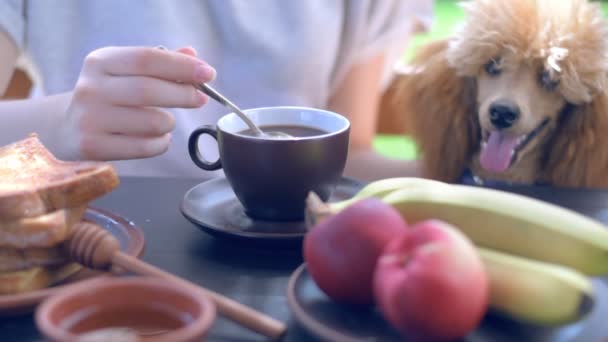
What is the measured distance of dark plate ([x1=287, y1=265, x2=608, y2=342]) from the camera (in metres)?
0.38

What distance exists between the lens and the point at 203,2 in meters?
0.99

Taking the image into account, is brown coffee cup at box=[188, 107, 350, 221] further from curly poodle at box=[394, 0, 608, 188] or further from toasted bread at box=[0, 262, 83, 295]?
curly poodle at box=[394, 0, 608, 188]

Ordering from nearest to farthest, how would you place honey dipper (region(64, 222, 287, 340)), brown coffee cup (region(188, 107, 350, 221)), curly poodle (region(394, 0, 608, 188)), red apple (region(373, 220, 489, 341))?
red apple (region(373, 220, 489, 341)) → honey dipper (region(64, 222, 287, 340)) → brown coffee cup (region(188, 107, 350, 221)) → curly poodle (region(394, 0, 608, 188))

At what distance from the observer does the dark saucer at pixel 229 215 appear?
536 mm

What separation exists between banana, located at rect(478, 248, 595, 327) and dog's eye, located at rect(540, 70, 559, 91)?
46 cm

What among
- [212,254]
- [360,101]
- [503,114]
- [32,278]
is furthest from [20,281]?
[360,101]

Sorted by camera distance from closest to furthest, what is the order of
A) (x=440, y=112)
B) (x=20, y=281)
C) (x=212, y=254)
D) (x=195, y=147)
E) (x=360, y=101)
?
1. (x=20, y=281)
2. (x=212, y=254)
3. (x=195, y=147)
4. (x=440, y=112)
5. (x=360, y=101)

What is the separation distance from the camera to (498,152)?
2.75 feet

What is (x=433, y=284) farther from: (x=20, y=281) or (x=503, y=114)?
(x=503, y=114)

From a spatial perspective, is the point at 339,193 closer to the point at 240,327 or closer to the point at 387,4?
the point at 240,327

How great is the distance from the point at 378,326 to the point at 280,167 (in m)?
0.19

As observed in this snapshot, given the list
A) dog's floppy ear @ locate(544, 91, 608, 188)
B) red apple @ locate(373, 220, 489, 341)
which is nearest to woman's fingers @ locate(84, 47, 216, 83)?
red apple @ locate(373, 220, 489, 341)

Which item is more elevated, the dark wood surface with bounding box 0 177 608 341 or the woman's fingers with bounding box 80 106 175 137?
the woman's fingers with bounding box 80 106 175 137

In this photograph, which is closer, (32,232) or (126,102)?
(32,232)
